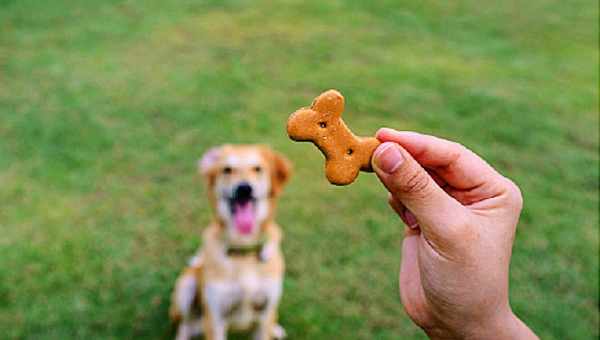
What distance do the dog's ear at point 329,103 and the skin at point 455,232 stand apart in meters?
0.15

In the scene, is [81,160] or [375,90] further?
[375,90]

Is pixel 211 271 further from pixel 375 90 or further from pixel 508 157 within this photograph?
pixel 375 90

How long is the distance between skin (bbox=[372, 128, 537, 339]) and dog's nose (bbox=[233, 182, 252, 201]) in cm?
129

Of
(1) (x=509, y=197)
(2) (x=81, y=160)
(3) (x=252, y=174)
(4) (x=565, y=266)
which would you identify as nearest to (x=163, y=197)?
(2) (x=81, y=160)

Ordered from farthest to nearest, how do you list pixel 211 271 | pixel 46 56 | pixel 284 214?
pixel 46 56, pixel 284 214, pixel 211 271

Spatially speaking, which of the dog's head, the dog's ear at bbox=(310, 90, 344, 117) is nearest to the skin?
the dog's ear at bbox=(310, 90, 344, 117)

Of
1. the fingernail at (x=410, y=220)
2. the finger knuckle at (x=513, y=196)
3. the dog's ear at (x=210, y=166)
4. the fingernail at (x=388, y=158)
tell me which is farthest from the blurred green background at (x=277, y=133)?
the fingernail at (x=388, y=158)

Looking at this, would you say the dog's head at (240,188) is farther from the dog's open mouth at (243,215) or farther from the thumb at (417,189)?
the thumb at (417,189)

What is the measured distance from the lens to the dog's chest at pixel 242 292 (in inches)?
113

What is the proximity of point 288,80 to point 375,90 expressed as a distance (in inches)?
37.7

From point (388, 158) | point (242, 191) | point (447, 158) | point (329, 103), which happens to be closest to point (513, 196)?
point (447, 158)

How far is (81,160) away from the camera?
484 centimetres

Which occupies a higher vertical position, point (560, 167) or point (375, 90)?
point (375, 90)

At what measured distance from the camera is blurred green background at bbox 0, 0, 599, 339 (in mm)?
3576
